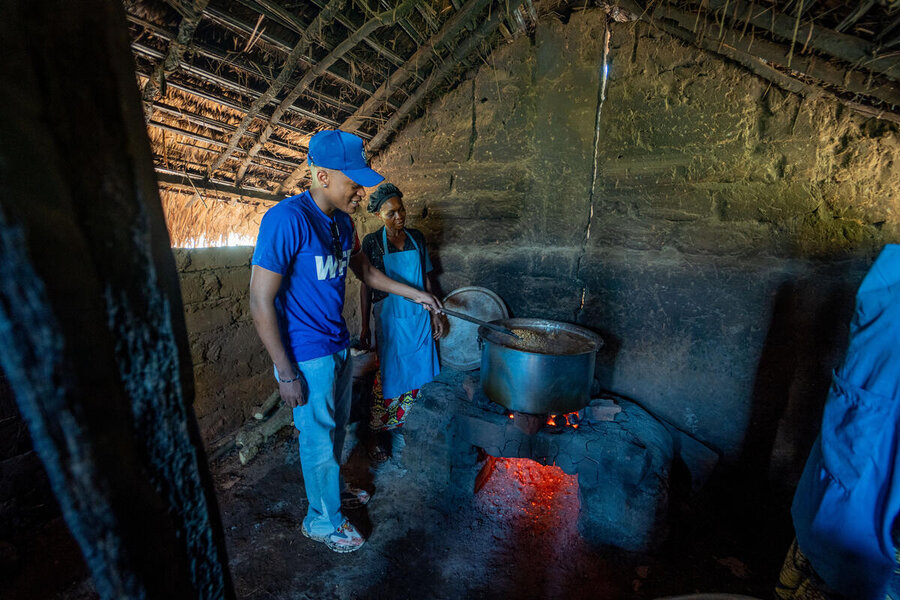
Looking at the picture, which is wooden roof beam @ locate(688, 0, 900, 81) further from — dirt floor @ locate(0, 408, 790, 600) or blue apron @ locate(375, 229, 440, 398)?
dirt floor @ locate(0, 408, 790, 600)

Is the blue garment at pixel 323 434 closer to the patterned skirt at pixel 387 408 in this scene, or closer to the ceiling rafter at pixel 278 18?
the patterned skirt at pixel 387 408

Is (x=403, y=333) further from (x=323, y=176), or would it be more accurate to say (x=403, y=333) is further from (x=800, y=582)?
(x=800, y=582)

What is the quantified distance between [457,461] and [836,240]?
9.98ft

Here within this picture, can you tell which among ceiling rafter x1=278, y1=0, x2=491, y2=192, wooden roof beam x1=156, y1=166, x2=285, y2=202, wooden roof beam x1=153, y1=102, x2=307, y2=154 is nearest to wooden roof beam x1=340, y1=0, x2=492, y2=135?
ceiling rafter x1=278, y1=0, x2=491, y2=192

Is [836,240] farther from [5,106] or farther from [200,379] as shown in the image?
[200,379]

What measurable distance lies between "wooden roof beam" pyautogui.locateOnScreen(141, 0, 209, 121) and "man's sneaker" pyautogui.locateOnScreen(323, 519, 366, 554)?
9.47 ft

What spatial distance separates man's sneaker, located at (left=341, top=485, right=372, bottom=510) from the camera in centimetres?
279

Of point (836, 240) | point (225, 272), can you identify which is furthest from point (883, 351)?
point (225, 272)

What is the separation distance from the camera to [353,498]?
283 cm

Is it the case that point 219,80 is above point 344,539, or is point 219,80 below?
above

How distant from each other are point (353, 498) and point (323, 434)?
3.18 feet

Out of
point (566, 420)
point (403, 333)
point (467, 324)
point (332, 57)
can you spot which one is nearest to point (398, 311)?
point (403, 333)

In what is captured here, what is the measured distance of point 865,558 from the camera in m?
1.15

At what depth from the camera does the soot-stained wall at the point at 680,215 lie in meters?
2.37
